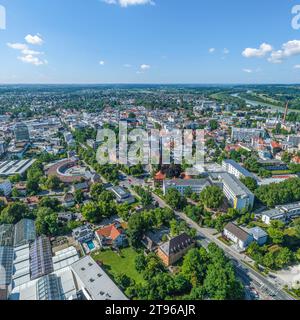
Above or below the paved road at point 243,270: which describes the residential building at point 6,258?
above

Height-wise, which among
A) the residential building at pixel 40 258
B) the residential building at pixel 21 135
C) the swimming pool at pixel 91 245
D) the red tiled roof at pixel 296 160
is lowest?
the swimming pool at pixel 91 245

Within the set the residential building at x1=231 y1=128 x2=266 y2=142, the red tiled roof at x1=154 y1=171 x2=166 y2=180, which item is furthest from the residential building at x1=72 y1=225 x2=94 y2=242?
the residential building at x1=231 y1=128 x2=266 y2=142

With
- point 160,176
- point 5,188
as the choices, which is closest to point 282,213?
point 160,176

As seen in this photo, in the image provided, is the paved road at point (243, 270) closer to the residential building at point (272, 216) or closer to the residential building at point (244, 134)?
the residential building at point (272, 216)

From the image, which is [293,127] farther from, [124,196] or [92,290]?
[92,290]

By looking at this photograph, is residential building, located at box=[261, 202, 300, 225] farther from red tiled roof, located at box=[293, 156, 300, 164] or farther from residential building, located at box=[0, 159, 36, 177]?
residential building, located at box=[0, 159, 36, 177]

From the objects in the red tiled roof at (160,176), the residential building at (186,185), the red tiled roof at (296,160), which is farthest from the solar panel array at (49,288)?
the red tiled roof at (296,160)
